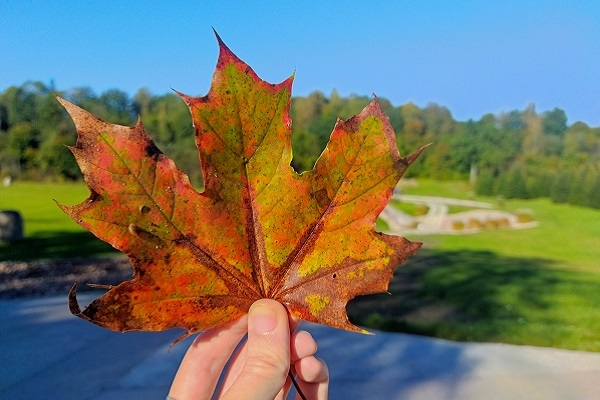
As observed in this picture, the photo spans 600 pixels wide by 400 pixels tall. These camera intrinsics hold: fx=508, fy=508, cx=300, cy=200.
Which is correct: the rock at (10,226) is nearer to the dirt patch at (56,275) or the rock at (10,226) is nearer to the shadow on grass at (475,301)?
the dirt patch at (56,275)

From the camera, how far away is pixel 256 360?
84 cm

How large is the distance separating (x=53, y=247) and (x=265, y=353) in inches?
336

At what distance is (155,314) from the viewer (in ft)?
2.59

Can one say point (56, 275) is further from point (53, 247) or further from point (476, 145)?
point (476, 145)

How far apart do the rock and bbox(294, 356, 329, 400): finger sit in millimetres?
8497

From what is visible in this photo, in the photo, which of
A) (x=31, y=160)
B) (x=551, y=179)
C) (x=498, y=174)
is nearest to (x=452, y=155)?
(x=498, y=174)

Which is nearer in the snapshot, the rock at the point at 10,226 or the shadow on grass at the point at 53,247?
the shadow on grass at the point at 53,247

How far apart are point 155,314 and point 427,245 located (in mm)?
8796

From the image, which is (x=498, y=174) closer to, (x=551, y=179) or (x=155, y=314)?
(x=551, y=179)

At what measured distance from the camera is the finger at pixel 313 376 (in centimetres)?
98

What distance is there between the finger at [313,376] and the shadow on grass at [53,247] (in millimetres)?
7297

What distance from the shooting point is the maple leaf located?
743mm

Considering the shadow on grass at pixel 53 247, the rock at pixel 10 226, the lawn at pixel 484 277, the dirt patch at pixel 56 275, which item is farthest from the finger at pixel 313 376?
the rock at pixel 10 226

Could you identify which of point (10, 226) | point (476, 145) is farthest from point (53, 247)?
point (476, 145)
